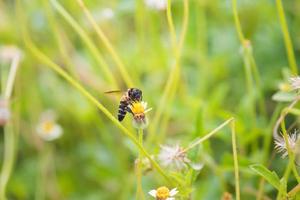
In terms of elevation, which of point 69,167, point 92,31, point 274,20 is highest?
point 92,31

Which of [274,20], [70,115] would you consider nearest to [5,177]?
[70,115]

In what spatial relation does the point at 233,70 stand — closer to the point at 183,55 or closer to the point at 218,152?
the point at 183,55

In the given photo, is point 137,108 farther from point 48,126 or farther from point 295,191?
point 48,126

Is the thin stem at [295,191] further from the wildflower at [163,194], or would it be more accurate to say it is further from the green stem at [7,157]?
the green stem at [7,157]

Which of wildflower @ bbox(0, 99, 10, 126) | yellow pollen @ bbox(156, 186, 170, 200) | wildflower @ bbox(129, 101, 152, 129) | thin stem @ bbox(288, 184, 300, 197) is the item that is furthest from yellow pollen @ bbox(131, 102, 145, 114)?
wildflower @ bbox(0, 99, 10, 126)

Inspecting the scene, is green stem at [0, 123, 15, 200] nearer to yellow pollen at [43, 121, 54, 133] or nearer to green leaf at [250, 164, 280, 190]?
yellow pollen at [43, 121, 54, 133]

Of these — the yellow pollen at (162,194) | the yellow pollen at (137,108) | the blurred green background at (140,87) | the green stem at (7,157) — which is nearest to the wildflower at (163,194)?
the yellow pollen at (162,194)

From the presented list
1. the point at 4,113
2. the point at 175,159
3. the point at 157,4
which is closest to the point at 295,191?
the point at 175,159
